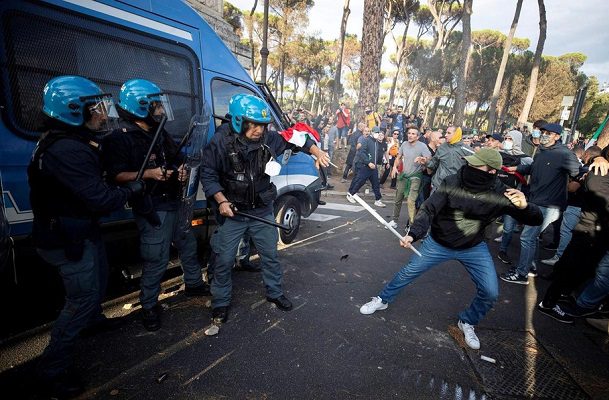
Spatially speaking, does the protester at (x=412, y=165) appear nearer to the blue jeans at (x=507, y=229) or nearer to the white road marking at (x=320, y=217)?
the blue jeans at (x=507, y=229)

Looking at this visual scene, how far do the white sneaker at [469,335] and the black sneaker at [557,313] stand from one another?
1227 mm

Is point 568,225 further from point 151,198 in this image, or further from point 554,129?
point 151,198

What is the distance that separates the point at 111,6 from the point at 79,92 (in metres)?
1.16

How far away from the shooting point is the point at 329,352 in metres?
2.64

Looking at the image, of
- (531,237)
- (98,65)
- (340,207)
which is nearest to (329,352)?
(98,65)

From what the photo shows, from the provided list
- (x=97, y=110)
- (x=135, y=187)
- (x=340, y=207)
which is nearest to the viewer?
(x=97, y=110)

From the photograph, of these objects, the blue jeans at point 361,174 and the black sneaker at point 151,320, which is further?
the blue jeans at point 361,174

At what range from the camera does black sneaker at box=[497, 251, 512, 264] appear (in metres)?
Result: 5.01

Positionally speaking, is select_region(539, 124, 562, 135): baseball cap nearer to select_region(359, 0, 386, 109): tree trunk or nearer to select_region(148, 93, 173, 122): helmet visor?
select_region(148, 93, 173, 122): helmet visor

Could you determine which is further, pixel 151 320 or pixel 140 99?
pixel 151 320

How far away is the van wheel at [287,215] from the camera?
15.3ft

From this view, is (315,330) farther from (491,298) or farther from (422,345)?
(491,298)

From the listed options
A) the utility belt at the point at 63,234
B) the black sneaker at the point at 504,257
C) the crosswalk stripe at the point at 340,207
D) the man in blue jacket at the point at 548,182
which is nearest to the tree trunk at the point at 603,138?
the man in blue jacket at the point at 548,182

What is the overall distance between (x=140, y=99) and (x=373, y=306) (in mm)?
2889
